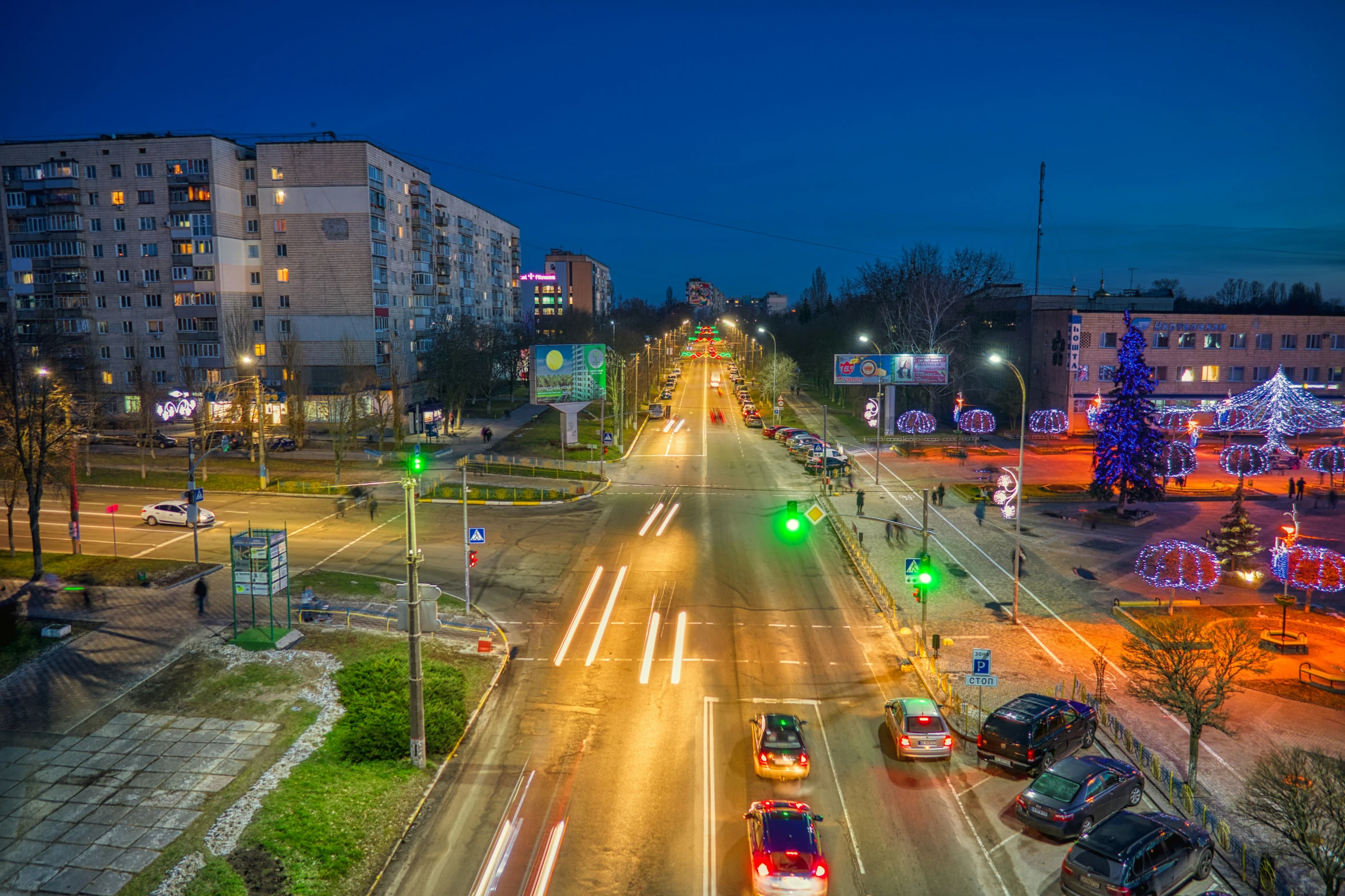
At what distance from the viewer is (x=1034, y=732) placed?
1956 cm

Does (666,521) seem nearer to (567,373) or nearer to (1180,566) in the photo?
(567,373)

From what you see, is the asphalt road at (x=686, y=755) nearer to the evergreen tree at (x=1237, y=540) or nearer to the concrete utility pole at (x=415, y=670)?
the concrete utility pole at (x=415, y=670)

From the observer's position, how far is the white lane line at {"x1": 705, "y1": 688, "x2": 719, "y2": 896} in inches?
609

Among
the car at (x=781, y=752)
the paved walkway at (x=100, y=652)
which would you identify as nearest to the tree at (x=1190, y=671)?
the car at (x=781, y=752)

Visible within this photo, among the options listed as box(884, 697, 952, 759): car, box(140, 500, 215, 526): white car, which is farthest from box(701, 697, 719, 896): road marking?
box(140, 500, 215, 526): white car

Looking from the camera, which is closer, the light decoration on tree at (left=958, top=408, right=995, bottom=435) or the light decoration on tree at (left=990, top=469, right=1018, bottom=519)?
the light decoration on tree at (left=990, top=469, right=1018, bottom=519)

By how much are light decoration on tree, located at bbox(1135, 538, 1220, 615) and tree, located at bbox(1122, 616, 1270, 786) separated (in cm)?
637

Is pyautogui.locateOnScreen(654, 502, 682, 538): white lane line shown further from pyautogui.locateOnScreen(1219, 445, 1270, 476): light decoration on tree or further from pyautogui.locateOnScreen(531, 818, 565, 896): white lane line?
pyautogui.locateOnScreen(1219, 445, 1270, 476): light decoration on tree

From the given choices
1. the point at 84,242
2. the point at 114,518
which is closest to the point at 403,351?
the point at 84,242

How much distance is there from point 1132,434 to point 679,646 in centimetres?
3244

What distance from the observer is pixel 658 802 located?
18.0m

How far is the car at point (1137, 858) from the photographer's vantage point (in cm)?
1466

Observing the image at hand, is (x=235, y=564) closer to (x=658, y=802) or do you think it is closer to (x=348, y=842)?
(x=348, y=842)

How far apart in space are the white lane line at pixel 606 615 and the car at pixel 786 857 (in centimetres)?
1087
